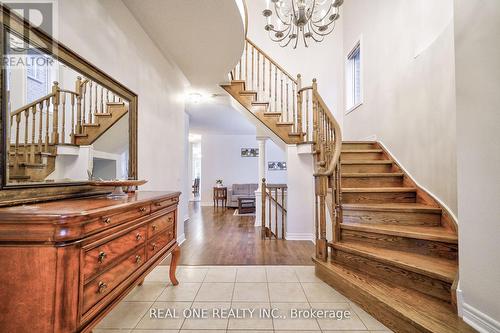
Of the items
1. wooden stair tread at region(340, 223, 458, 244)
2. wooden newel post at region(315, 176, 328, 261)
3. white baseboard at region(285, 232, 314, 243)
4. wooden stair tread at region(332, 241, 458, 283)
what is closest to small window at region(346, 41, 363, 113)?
white baseboard at region(285, 232, 314, 243)

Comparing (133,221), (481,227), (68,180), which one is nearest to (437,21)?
(481,227)

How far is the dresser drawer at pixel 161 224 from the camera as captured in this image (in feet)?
5.58

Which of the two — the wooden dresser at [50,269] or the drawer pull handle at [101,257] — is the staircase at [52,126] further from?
the drawer pull handle at [101,257]

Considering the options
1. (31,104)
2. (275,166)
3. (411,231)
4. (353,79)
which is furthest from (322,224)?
(275,166)

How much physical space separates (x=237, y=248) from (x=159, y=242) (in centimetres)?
176

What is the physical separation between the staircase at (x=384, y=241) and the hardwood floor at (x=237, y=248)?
727 mm

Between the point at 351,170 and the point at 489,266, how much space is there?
2093 mm

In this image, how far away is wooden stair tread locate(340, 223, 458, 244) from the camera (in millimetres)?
1831

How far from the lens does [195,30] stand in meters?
2.51

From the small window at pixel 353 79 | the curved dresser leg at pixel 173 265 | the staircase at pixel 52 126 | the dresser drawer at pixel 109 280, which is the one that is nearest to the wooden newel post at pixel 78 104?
the staircase at pixel 52 126

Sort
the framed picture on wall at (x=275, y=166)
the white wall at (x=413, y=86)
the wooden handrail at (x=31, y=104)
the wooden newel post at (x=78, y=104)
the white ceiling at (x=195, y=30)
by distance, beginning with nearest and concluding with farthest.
Result: the wooden handrail at (x=31, y=104), the wooden newel post at (x=78, y=104), the white ceiling at (x=195, y=30), the white wall at (x=413, y=86), the framed picture on wall at (x=275, y=166)

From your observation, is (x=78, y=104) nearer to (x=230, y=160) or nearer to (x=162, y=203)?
(x=162, y=203)

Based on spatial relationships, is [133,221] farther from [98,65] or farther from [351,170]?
[351,170]

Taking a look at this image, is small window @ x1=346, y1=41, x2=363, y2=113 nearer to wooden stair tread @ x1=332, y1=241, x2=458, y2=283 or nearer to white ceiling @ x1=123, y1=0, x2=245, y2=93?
white ceiling @ x1=123, y1=0, x2=245, y2=93
